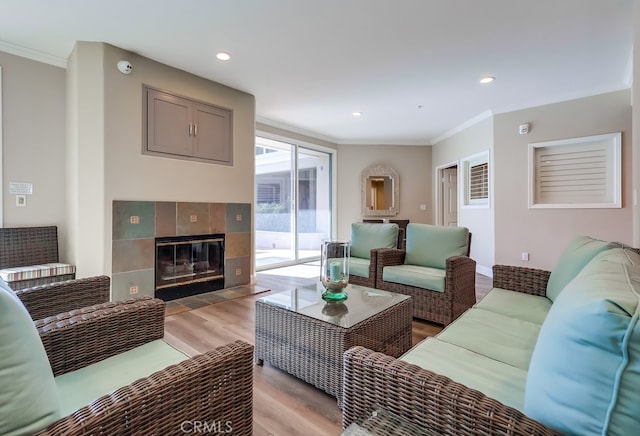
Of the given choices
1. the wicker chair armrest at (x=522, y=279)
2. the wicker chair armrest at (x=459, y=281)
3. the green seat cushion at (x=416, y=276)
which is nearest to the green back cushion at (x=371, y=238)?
the green seat cushion at (x=416, y=276)

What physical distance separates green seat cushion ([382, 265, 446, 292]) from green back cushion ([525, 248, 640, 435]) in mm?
1981

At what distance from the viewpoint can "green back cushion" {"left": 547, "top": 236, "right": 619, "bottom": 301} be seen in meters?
1.62

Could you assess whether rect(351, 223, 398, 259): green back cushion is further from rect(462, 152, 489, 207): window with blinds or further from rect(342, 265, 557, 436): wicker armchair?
rect(342, 265, 557, 436): wicker armchair

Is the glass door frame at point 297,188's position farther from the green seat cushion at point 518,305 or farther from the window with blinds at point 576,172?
the green seat cushion at point 518,305

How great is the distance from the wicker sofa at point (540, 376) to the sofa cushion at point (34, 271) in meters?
3.10

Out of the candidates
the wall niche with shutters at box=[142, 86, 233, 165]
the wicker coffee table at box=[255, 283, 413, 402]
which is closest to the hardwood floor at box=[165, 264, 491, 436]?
the wicker coffee table at box=[255, 283, 413, 402]

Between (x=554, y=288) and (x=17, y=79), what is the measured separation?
4878mm

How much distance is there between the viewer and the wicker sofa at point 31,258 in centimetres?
270

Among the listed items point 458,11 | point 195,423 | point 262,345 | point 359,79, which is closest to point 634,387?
point 195,423

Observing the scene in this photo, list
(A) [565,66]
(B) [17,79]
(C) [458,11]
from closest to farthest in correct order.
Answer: (C) [458,11] < (B) [17,79] < (A) [565,66]

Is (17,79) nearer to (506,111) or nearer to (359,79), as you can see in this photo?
(359,79)

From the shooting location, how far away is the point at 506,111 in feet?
14.8

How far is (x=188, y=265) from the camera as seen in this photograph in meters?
3.68

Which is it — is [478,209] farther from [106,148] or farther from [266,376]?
[106,148]
